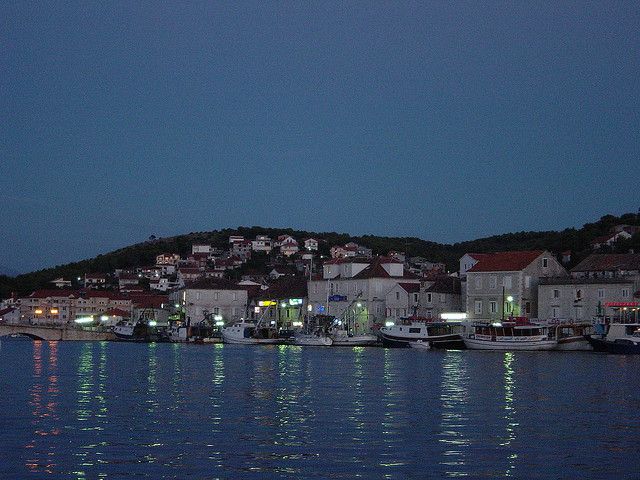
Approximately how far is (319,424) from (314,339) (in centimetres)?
7725

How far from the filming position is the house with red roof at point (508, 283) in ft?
339

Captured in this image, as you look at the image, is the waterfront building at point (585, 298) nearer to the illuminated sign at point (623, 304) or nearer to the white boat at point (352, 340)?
the illuminated sign at point (623, 304)

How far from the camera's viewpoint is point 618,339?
86.9m

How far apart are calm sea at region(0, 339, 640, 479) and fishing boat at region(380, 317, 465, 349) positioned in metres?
38.9

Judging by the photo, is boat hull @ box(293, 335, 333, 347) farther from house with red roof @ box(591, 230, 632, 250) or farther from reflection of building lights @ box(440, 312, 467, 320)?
house with red roof @ box(591, 230, 632, 250)

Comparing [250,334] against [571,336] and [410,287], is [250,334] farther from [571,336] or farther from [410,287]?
[571,336]

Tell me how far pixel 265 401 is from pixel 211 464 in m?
15.2

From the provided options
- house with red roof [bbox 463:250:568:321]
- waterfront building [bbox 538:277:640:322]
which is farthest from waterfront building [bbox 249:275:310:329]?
waterfront building [bbox 538:277:640:322]

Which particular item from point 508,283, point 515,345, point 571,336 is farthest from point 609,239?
point 515,345

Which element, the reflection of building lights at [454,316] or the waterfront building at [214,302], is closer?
the reflection of building lights at [454,316]

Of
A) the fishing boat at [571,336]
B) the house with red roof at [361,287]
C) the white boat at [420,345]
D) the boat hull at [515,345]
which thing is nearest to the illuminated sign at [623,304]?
the fishing boat at [571,336]

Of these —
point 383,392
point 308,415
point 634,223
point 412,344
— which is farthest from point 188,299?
point 308,415

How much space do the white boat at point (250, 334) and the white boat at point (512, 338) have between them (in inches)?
1143

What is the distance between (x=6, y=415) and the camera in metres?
35.7
